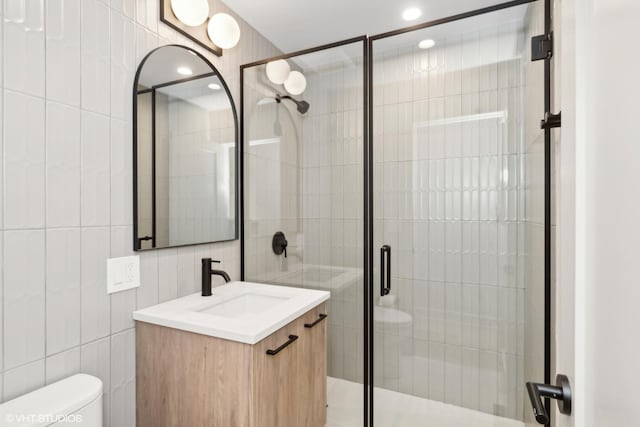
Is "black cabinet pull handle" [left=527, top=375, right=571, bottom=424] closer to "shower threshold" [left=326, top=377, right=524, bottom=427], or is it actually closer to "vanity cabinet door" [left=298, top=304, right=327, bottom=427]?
"vanity cabinet door" [left=298, top=304, right=327, bottom=427]

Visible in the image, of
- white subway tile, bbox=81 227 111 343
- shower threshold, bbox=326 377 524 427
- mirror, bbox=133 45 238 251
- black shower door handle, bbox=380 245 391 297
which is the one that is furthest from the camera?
black shower door handle, bbox=380 245 391 297

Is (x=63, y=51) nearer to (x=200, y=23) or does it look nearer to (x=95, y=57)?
(x=95, y=57)

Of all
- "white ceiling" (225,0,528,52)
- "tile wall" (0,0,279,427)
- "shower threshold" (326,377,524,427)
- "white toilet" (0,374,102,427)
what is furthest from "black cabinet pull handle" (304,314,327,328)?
"white ceiling" (225,0,528,52)

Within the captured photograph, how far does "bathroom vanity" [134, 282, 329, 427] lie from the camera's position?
1184 millimetres

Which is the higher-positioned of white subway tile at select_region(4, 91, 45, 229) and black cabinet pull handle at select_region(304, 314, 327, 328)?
white subway tile at select_region(4, 91, 45, 229)

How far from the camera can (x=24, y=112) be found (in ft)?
3.45

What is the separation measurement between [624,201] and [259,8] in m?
2.16

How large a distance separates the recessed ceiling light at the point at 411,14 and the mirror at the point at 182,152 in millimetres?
1208

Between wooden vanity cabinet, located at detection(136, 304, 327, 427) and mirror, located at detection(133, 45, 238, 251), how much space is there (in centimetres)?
48

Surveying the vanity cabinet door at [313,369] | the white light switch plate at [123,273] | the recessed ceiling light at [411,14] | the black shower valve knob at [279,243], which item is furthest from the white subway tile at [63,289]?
the recessed ceiling light at [411,14]

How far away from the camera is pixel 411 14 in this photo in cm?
201

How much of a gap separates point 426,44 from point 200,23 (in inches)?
46.3

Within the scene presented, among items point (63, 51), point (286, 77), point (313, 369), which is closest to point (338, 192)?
point (286, 77)

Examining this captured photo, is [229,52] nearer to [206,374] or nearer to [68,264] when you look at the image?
[68,264]
